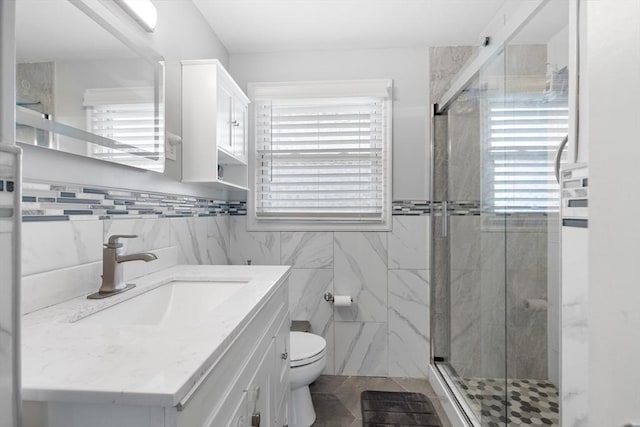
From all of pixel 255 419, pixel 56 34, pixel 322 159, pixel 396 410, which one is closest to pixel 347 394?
pixel 396 410

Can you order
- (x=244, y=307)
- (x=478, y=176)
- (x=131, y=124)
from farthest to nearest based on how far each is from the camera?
(x=478, y=176) → (x=131, y=124) → (x=244, y=307)

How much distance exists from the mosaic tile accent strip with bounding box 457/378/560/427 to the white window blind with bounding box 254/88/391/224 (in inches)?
47.1

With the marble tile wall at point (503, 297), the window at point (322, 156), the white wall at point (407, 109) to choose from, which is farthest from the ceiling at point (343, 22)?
the marble tile wall at point (503, 297)

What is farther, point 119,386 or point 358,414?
point 358,414

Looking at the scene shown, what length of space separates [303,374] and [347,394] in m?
0.64

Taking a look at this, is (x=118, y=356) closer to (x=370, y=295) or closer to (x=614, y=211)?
(x=614, y=211)

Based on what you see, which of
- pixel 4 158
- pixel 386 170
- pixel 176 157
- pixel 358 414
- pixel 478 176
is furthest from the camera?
pixel 386 170

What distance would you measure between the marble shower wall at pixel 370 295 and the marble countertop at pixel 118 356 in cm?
149

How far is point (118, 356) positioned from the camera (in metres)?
0.59

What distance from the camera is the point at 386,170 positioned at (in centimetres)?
237

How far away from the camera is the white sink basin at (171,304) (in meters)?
1.00

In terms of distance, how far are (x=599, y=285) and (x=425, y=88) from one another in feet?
7.32

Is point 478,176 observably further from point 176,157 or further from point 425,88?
point 176,157

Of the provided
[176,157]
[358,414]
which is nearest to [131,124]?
[176,157]
